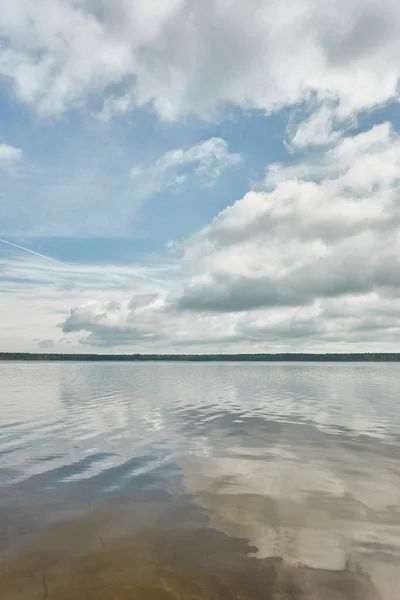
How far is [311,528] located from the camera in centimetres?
968

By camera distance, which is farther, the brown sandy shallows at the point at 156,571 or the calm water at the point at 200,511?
the calm water at the point at 200,511

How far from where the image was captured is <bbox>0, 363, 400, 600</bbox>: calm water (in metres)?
7.39

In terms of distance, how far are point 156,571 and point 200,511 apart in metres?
3.13

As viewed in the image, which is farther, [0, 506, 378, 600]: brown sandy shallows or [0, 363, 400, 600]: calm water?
[0, 363, 400, 600]: calm water

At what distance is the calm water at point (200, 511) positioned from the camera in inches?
291

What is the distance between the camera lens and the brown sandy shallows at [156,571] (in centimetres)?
696

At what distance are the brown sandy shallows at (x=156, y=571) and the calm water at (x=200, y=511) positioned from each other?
0.09 ft

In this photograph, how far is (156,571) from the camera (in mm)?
7691

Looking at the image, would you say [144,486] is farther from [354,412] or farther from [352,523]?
[354,412]

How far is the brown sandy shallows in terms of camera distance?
696 centimetres

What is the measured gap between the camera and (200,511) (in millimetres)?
10711

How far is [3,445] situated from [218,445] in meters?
8.66

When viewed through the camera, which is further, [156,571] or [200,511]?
[200,511]

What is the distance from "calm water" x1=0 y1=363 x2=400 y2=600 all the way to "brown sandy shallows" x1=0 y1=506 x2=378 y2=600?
0.09ft
